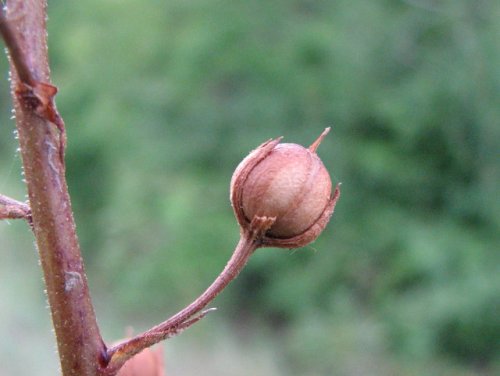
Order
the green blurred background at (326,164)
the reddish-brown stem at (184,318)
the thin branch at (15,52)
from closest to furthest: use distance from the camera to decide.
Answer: the thin branch at (15,52) → the reddish-brown stem at (184,318) → the green blurred background at (326,164)

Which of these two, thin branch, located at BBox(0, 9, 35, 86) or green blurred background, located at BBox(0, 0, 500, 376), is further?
green blurred background, located at BBox(0, 0, 500, 376)

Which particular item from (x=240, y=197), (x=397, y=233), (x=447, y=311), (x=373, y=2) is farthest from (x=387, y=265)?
(x=240, y=197)

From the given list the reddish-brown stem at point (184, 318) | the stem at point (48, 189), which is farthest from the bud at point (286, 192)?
the stem at point (48, 189)

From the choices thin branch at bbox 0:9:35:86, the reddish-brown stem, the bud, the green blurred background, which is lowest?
the green blurred background

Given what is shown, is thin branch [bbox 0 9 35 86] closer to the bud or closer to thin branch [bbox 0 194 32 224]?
thin branch [bbox 0 194 32 224]

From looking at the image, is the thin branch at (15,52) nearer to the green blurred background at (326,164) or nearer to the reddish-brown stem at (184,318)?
the reddish-brown stem at (184,318)

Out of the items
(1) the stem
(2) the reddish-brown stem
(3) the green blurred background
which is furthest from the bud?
(3) the green blurred background
